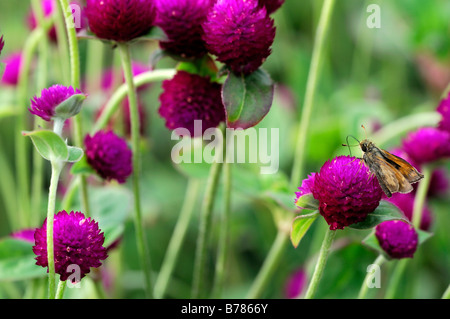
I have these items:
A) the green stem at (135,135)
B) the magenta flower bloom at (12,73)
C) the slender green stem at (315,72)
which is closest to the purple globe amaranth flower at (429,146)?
the slender green stem at (315,72)

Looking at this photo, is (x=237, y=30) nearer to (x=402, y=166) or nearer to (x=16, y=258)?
(x=402, y=166)

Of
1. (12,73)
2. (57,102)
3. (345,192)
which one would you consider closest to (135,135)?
(57,102)

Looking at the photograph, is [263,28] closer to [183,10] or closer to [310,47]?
[183,10]

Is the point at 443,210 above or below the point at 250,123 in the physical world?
below

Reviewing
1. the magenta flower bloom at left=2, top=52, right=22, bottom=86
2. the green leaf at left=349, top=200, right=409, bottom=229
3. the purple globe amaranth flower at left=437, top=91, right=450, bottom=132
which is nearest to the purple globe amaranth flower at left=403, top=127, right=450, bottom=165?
the purple globe amaranth flower at left=437, top=91, right=450, bottom=132

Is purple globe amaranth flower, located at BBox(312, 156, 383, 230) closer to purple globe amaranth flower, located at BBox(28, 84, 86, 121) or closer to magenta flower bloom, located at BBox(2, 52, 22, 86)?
purple globe amaranth flower, located at BBox(28, 84, 86, 121)

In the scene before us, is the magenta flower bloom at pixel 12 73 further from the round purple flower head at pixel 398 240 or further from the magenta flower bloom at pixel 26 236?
the round purple flower head at pixel 398 240

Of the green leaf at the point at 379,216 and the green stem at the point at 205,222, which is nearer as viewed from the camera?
the green leaf at the point at 379,216
